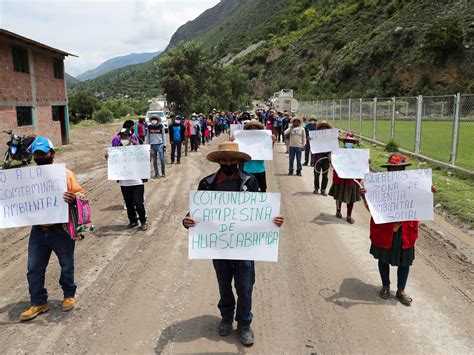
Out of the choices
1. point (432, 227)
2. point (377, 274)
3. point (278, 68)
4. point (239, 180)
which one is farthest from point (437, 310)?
point (278, 68)

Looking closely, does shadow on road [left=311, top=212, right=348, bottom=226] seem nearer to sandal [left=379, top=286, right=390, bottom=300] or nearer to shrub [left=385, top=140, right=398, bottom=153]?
sandal [left=379, top=286, right=390, bottom=300]

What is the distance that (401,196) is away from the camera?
4.88m

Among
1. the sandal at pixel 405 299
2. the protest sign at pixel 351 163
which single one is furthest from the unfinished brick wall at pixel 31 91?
the sandal at pixel 405 299

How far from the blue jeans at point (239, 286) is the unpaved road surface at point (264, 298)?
0.81 ft

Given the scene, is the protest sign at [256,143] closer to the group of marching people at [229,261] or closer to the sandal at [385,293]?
the group of marching people at [229,261]

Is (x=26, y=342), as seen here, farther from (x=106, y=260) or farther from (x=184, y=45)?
(x=184, y=45)

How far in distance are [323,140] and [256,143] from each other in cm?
230

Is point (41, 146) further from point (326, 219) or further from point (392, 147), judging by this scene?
point (392, 147)

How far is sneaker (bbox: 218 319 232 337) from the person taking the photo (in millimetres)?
4223

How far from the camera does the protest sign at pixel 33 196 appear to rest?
4.55 metres

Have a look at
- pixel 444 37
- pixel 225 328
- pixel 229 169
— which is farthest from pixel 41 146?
pixel 444 37

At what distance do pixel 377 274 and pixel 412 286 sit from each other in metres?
0.49

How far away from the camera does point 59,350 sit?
4000mm

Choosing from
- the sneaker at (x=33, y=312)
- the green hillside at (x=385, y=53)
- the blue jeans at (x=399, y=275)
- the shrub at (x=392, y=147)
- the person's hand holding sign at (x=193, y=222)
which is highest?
the green hillside at (x=385, y=53)
